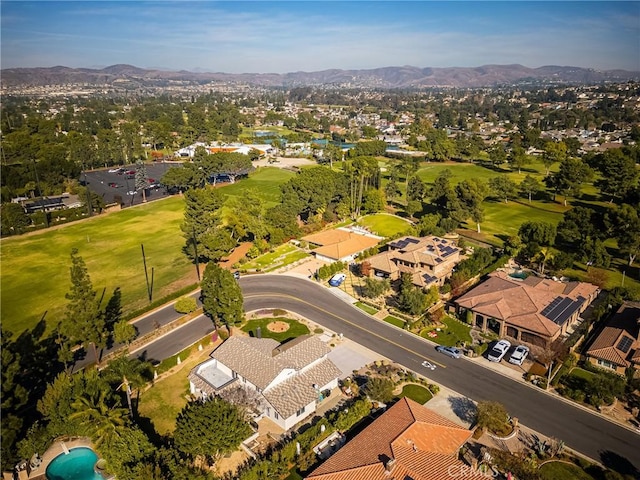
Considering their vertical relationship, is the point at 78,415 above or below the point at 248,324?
above

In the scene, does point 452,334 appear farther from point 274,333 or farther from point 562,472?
point 274,333

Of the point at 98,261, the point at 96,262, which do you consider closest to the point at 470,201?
the point at 98,261

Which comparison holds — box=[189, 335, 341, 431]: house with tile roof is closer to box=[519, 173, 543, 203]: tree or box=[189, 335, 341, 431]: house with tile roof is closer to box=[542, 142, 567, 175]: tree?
box=[519, 173, 543, 203]: tree

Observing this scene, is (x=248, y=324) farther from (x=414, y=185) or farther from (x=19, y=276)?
(x=414, y=185)

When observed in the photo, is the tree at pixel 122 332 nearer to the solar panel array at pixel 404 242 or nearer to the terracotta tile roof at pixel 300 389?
the terracotta tile roof at pixel 300 389

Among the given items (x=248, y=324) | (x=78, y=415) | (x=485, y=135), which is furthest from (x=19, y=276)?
(x=485, y=135)
